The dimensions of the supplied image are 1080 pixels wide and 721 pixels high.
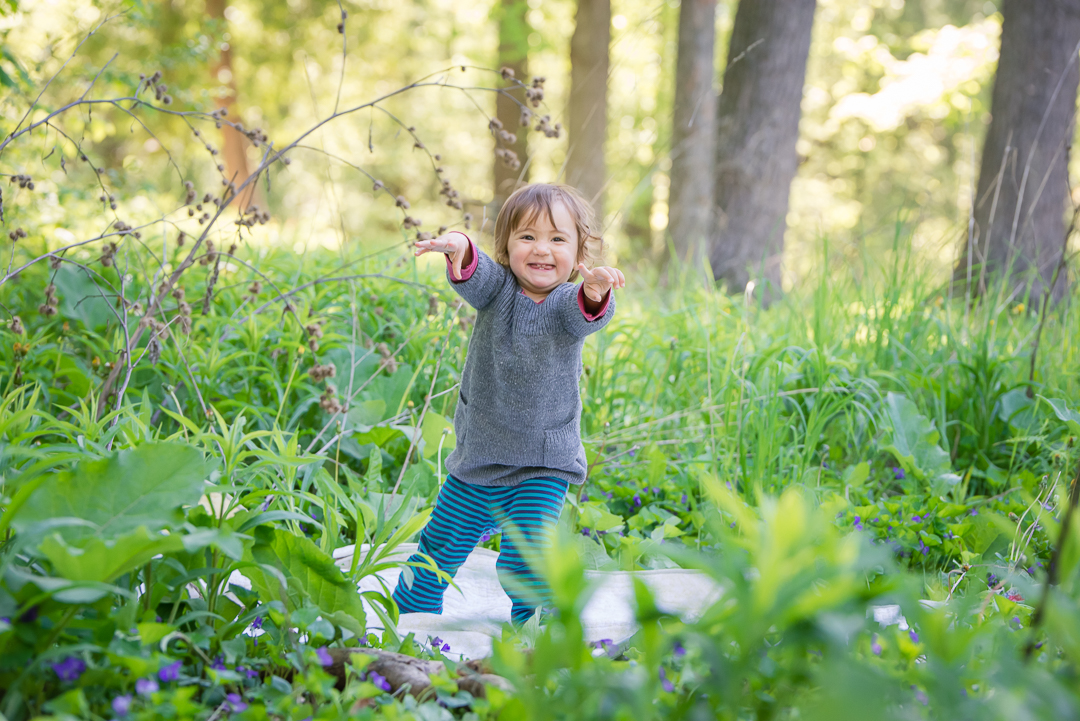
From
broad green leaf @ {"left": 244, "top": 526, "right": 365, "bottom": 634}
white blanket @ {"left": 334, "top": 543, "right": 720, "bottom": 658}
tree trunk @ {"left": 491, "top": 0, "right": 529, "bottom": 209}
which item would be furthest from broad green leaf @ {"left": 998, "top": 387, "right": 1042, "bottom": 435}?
tree trunk @ {"left": 491, "top": 0, "right": 529, "bottom": 209}

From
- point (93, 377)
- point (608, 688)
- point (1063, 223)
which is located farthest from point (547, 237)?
point (1063, 223)

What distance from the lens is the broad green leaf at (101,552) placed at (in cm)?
107

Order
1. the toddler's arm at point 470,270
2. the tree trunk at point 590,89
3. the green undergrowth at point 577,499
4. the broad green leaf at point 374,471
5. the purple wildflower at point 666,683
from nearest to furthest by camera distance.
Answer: the green undergrowth at point 577,499 → the purple wildflower at point 666,683 → the toddler's arm at point 470,270 → the broad green leaf at point 374,471 → the tree trunk at point 590,89

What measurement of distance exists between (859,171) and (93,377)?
64.2ft

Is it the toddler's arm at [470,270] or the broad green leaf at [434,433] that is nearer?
the toddler's arm at [470,270]

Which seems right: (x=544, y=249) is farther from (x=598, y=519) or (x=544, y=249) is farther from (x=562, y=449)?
(x=598, y=519)

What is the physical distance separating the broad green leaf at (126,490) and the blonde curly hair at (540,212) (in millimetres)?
1018

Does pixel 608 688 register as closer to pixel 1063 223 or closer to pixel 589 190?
pixel 1063 223

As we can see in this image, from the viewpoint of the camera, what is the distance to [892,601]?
4.33 feet

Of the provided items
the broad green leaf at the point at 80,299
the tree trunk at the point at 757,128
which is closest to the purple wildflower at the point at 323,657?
the broad green leaf at the point at 80,299

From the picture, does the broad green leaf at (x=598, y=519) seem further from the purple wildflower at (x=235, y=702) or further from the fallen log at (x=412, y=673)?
the purple wildflower at (x=235, y=702)

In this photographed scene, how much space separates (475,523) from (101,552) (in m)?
1.08

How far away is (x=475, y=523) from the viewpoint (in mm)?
2049

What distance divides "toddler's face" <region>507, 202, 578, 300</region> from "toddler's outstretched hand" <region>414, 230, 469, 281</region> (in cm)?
14
